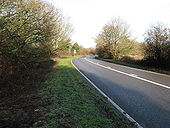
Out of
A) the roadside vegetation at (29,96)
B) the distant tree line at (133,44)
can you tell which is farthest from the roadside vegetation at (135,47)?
the roadside vegetation at (29,96)

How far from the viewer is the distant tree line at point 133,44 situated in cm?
1553

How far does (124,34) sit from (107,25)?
18.2 feet

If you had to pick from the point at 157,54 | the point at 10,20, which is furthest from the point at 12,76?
the point at 157,54

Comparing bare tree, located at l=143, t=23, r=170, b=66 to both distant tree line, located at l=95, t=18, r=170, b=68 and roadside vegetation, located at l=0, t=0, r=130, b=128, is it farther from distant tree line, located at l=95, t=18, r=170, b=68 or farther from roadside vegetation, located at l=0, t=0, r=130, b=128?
roadside vegetation, located at l=0, t=0, r=130, b=128

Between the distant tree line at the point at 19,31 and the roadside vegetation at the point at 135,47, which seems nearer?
the distant tree line at the point at 19,31

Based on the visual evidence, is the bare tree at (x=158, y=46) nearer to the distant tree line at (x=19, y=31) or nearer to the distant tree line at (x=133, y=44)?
the distant tree line at (x=133, y=44)

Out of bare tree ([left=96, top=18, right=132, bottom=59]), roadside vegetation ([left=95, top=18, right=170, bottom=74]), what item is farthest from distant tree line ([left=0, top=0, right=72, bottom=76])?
bare tree ([left=96, top=18, right=132, bottom=59])

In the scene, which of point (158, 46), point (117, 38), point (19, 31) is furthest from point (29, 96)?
point (117, 38)

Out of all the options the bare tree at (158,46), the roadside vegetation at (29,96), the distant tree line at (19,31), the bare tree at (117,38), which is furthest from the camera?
the bare tree at (117,38)

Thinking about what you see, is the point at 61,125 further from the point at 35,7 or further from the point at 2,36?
the point at 35,7

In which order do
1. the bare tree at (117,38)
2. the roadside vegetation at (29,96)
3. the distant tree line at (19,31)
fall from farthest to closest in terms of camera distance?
the bare tree at (117,38) → the distant tree line at (19,31) → the roadside vegetation at (29,96)

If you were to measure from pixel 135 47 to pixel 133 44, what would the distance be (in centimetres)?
90

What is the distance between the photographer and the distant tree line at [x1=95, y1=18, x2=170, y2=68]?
15.5 m

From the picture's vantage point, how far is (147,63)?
59.8 feet
